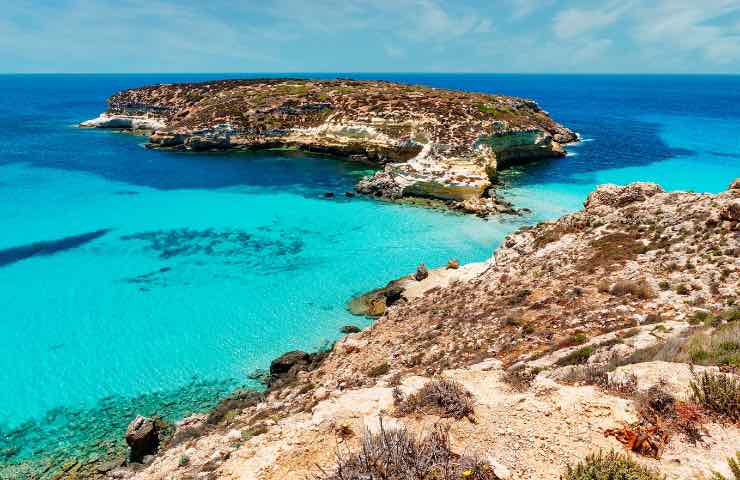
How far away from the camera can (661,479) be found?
6.74 metres

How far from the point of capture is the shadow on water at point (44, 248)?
33531 millimetres

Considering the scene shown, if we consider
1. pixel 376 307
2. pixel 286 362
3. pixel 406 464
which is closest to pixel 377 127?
pixel 376 307

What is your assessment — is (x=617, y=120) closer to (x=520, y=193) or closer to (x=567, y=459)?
(x=520, y=193)

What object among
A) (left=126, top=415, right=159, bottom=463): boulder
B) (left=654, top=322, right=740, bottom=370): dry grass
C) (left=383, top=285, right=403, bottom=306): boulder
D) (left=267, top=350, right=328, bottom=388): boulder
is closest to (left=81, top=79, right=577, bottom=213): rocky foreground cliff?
(left=383, top=285, right=403, bottom=306): boulder

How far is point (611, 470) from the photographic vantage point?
668cm

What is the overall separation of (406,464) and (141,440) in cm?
1268

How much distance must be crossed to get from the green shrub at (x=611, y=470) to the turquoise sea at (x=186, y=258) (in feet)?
53.6

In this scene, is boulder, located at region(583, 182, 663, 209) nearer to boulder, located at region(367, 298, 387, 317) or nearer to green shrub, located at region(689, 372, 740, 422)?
boulder, located at region(367, 298, 387, 317)

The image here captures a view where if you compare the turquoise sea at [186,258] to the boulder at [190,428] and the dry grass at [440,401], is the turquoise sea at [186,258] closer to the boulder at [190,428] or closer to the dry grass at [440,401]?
the boulder at [190,428]

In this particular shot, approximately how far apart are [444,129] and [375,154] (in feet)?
37.7

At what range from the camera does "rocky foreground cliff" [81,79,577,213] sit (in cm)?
5116

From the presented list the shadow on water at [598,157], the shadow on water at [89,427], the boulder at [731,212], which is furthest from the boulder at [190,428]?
the shadow on water at [598,157]

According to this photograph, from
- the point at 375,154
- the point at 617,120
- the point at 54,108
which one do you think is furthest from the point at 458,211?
the point at 54,108

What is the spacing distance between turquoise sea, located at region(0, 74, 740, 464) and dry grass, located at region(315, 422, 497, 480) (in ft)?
45.4
